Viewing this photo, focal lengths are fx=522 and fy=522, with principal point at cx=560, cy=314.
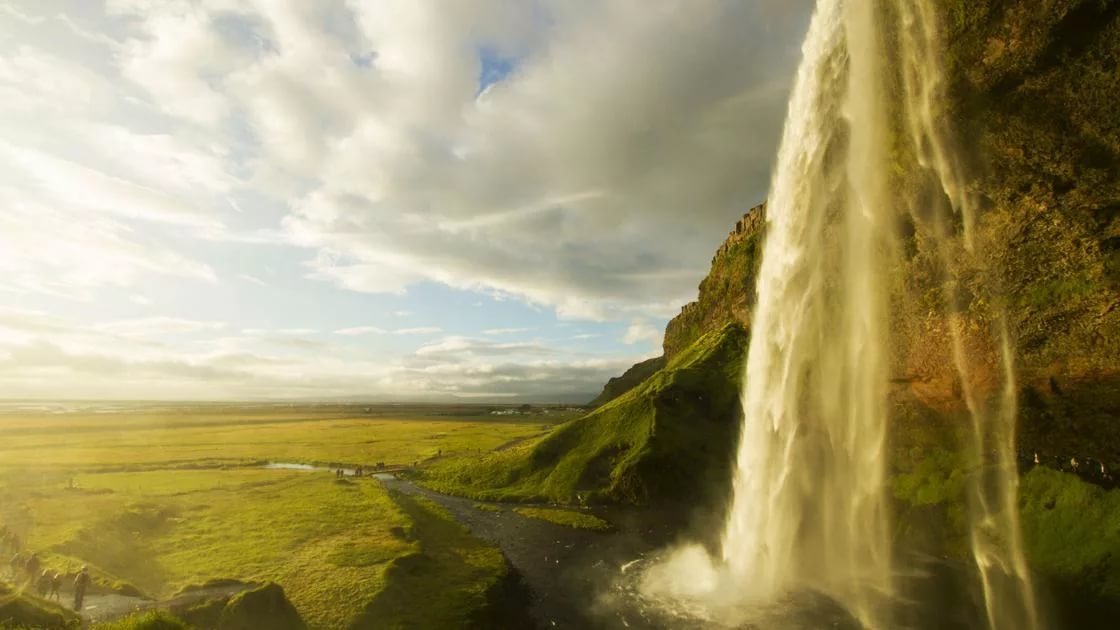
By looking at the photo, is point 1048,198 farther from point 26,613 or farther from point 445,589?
point 26,613

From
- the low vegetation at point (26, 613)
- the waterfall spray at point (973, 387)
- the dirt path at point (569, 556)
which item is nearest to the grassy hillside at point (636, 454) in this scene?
the dirt path at point (569, 556)

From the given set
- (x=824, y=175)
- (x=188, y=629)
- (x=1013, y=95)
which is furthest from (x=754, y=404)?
(x=188, y=629)

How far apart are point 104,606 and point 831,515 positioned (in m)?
48.8

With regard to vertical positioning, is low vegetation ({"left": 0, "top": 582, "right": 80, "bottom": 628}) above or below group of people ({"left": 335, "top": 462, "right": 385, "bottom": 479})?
above

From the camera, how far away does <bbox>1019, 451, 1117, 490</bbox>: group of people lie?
3453 cm

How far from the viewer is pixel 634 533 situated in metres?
47.5

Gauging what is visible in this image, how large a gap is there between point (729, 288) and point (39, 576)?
101m

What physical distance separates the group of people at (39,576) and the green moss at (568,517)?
114 feet

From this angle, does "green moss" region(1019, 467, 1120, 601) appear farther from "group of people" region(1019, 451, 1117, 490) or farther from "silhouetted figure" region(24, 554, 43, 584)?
"silhouetted figure" region(24, 554, 43, 584)

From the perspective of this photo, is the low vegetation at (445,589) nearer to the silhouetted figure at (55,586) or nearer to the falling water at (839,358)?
the falling water at (839,358)

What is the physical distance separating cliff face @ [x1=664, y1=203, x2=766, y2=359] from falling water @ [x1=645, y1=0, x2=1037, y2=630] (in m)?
47.3

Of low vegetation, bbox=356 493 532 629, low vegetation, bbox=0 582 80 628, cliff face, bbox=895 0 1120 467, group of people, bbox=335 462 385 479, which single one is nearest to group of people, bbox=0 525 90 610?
low vegetation, bbox=0 582 80 628

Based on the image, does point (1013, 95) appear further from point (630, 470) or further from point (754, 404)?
point (630, 470)

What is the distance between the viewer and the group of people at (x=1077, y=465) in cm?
3453
